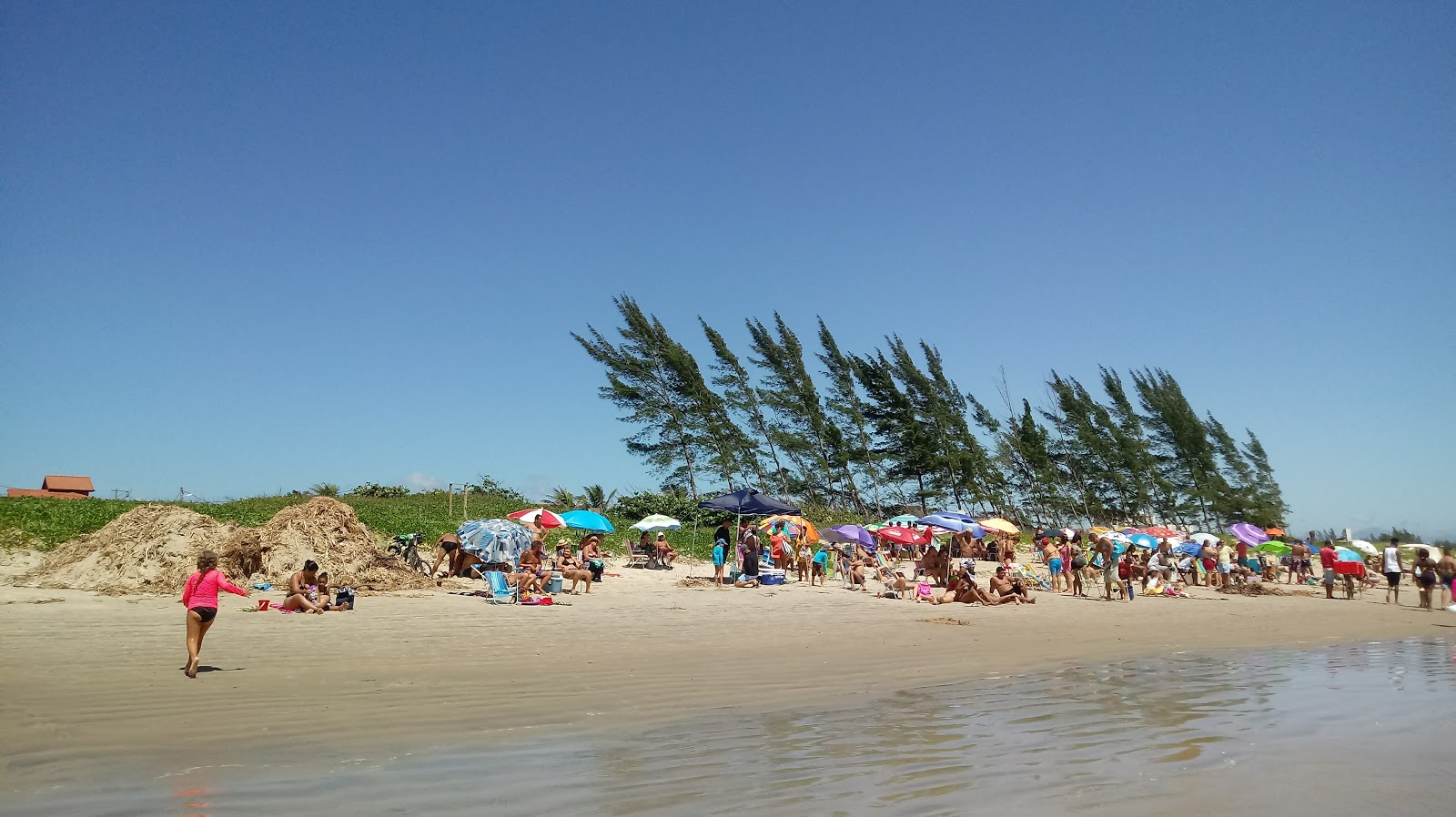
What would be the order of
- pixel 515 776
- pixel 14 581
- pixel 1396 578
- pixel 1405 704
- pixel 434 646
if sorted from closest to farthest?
pixel 515 776, pixel 1405 704, pixel 434 646, pixel 14 581, pixel 1396 578

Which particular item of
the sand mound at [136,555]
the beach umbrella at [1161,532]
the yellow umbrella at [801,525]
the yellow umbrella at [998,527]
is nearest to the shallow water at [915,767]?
the sand mound at [136,555]

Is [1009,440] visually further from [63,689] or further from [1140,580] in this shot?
[63,689]

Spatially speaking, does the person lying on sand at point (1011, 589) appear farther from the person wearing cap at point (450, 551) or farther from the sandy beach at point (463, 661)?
the person wearing cap at point (450, 551)

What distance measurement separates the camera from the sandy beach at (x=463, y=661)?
18.9ft

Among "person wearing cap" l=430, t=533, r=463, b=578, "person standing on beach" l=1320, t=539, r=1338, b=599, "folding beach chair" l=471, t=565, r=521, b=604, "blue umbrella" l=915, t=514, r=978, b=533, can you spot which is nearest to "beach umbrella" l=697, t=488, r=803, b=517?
"blue umbrella" l=915, t=514, r=978, b=533

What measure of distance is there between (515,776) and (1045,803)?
292cm

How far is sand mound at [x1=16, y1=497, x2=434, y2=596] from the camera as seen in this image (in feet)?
45.4

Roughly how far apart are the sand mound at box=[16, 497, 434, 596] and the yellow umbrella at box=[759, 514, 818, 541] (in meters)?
10.6

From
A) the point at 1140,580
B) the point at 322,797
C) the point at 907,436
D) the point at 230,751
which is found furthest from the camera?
the point at 907,436

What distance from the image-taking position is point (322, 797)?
446 cm

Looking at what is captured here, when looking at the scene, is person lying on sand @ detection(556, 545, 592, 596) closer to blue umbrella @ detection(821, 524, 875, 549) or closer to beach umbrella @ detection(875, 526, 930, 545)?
blue umbrella @ detection(821, 524, 875, 549)

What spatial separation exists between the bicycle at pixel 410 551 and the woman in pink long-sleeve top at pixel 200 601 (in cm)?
950

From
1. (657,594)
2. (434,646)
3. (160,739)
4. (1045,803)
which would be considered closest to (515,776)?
(160,739)

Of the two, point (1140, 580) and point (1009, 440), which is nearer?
point (1140, 580)
